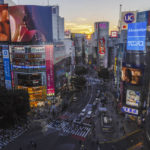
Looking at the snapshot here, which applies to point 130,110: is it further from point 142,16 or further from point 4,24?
point 4,24

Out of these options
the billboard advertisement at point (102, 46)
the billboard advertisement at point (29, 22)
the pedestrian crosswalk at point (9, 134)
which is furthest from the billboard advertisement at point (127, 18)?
the billboard advertisement at point (102, 46)

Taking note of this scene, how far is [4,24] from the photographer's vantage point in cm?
5834

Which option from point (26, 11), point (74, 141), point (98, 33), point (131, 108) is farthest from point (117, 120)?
point (98, 33)

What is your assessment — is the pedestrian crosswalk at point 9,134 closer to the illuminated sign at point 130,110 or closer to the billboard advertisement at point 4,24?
the illuminated sign at point 130,110

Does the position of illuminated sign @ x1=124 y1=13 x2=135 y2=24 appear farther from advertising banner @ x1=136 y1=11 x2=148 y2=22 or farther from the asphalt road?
the asphalt road

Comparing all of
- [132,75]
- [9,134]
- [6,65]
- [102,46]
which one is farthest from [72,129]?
[102,46]

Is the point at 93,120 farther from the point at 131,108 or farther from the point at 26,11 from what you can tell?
the point at 26,11

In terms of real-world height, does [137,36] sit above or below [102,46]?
below

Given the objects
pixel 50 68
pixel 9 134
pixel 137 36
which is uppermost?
pixel 137 36

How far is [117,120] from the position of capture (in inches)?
1832

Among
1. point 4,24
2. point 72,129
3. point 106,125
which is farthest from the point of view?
point 4,24

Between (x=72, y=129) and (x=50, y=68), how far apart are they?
78.8ft

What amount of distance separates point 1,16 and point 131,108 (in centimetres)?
5431

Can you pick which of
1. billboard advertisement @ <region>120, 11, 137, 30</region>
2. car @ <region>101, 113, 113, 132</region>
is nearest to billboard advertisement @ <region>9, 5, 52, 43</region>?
billboard advertisement @ <region>120, 11, 137, 30</region>
